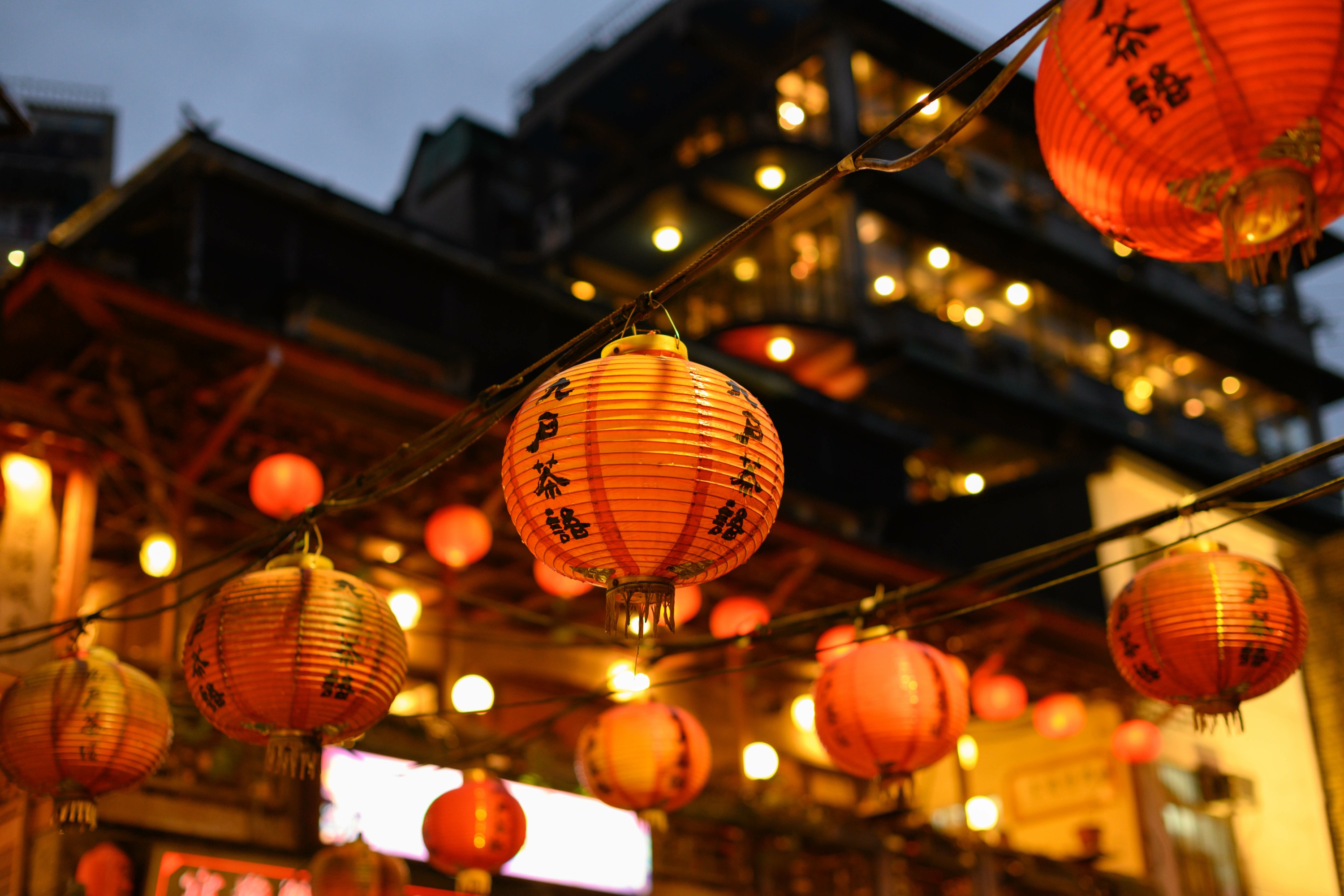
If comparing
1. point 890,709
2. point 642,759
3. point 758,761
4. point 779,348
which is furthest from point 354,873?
point 779,348

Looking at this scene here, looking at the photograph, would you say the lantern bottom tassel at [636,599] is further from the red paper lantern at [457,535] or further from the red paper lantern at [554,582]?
the red paper lantern at [457,535]

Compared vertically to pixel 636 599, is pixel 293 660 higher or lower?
higher

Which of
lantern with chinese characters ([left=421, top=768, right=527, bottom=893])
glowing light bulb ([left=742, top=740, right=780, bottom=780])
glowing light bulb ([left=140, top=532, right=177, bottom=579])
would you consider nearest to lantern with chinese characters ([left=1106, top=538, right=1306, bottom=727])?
lantern with chinese characters ([left=421, top=768, right=527, bottom=893])

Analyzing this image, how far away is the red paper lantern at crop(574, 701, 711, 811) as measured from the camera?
370 inches

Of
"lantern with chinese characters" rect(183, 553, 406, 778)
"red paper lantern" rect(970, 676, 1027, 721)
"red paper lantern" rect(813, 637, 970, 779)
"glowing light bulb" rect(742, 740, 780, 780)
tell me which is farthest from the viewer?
"red paper lantern" rect(970, 676, 1027, 721)

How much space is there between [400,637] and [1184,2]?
4.54 m

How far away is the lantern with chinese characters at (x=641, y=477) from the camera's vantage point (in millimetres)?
4727

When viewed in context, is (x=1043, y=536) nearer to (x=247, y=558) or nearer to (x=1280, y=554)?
(x=1280, y=554)

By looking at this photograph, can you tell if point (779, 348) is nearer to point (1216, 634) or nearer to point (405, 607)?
point (405, 607)

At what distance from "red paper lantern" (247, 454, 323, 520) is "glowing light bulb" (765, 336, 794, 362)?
14.6m

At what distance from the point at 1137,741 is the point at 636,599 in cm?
1376

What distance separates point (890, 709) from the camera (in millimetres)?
7930

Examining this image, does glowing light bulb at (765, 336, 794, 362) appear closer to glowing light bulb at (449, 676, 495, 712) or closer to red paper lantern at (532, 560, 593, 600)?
red paper lantern at (532, 560, 593, 600)

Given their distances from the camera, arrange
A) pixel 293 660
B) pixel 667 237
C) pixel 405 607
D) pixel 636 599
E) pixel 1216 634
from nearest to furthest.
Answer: pixel 636 599, pixel 293 660, pixel 1216 634, pixel 405 607, pixel 667 237
